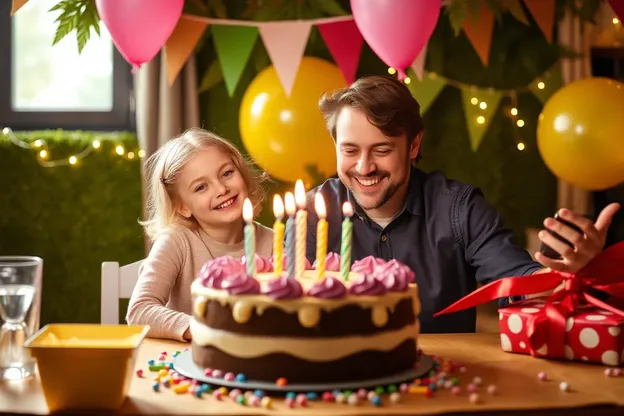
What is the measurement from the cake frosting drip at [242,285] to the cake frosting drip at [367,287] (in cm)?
16

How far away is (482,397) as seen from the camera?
1.41m

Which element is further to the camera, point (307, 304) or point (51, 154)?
point (51, 154)

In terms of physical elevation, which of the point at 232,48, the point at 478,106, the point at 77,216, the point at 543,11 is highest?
the point at 543,11

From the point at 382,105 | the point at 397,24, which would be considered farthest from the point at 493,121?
the point at 382,105

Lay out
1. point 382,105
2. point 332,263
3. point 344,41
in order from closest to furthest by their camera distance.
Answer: point 332,263 → point 382,105 → point 344,41

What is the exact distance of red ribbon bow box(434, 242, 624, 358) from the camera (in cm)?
168

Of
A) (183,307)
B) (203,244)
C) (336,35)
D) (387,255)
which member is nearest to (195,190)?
(203,244)

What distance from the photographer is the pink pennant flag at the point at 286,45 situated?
3.51 metres

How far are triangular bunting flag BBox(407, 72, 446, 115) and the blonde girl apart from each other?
182 centimetres

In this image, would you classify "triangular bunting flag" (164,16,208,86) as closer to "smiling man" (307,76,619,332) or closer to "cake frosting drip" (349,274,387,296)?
"smiling man" (307,76,619,332)

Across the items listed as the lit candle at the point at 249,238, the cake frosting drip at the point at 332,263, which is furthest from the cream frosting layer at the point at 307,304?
the cake frosting drip at the point at 332,263

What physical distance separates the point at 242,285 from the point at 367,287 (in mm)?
213

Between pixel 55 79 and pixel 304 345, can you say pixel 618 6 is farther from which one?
pixel 55 79

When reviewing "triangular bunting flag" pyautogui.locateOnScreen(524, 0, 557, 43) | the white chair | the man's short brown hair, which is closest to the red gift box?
the man's short brown hair
